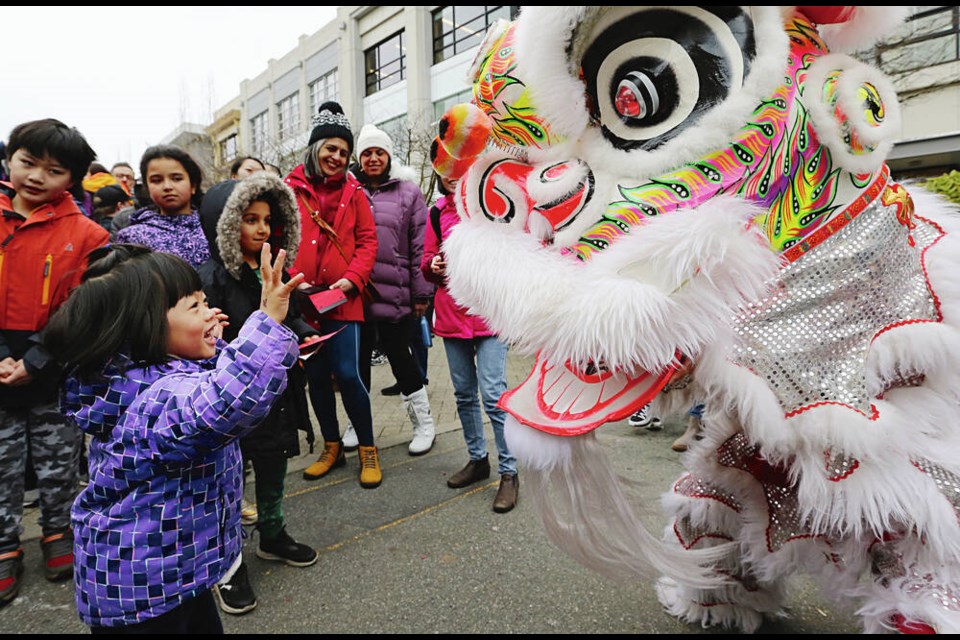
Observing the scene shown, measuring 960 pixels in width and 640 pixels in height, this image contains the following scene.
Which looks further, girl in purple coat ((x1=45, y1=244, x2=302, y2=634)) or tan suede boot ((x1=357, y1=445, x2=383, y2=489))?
tan suede boot ((x1=357, y1=445, x2=383, y2=489))

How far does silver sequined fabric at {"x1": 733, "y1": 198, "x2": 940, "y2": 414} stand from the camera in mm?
1021

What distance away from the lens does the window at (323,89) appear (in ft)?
62.2

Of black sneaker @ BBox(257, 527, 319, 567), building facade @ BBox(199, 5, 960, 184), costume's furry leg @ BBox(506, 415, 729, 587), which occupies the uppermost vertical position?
building facade @ BBox(199, 5, 960, 184)

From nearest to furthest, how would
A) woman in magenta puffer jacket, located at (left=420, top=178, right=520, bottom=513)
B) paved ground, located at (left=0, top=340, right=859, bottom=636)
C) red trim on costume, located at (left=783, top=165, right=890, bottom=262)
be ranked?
red trim on costume, located at (left=783, top=165, right=890, bottom=262)
paved ground, located at (left=0, top=340, right=859, bottom=636)
woman in magenta puffer jacket, located at (left=420, top=178, right=520, bottom=513)

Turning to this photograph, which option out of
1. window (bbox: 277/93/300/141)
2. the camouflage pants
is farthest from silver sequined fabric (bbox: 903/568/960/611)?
window (bbox: 277/93/300/141)

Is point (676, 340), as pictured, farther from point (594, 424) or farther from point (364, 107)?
point (364, 107)

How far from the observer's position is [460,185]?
1.21 meters

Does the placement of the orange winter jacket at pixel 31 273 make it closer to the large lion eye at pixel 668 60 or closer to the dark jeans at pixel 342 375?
the dark jeans at pixel 342 375

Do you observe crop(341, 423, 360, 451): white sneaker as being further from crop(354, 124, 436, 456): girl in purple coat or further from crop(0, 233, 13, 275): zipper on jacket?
crop(0, 233, 13, 275): zipper on jacket

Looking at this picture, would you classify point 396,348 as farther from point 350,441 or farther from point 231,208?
point 231,208

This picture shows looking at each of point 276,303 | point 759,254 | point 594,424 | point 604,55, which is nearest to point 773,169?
point 759,254

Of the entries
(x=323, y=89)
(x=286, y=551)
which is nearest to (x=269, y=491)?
(x=286, y=551)

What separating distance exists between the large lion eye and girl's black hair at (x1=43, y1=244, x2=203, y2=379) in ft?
3.53

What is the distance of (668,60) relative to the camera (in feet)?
3.13
